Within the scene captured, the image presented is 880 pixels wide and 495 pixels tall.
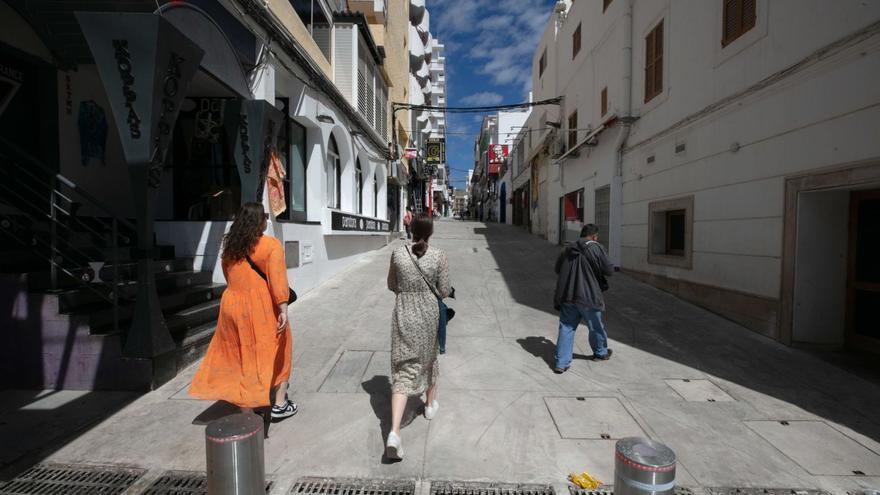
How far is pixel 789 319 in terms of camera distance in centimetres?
579

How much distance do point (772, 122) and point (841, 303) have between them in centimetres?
257

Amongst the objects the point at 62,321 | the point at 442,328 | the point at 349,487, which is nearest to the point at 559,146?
the point at 442,328

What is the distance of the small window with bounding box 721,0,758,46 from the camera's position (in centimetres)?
653

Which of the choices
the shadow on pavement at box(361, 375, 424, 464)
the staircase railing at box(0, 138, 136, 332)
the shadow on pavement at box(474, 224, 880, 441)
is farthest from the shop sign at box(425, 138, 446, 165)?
the shadow on pavement at box(361, 375, 424, 464)

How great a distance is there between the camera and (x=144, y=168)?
13.5 feet

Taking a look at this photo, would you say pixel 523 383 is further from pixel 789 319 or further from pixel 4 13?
pixel 4 13

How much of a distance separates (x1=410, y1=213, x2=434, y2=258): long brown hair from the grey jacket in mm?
2215

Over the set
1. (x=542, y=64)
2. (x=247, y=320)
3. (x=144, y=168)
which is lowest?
(x=247, y=320)

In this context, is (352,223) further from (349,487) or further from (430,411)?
(349,487)

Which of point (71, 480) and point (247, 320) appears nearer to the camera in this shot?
point (71, 480)

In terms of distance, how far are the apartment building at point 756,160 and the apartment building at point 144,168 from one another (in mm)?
6957

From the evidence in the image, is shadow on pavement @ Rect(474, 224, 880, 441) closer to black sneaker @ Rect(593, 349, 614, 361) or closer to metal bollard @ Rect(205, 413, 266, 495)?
black sneaker @ Rect(593, 349, 614, 361)

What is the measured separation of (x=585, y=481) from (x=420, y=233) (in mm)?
2030

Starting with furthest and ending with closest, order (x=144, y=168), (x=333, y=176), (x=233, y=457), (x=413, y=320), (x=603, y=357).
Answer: (x=333, y=176) → (x=603, y=357) → (x=144, y=168) → (x=413, y=320) → (x=233, y=457)
